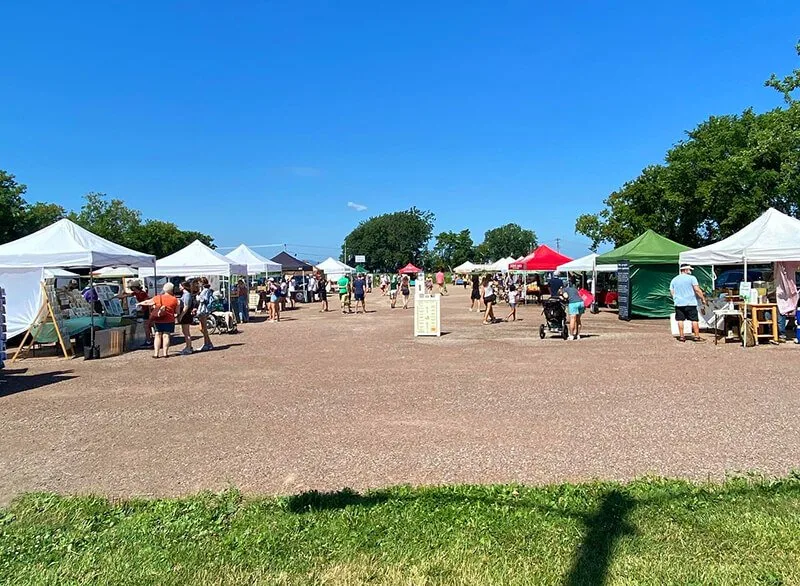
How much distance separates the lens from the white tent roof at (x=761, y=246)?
13.1 metres

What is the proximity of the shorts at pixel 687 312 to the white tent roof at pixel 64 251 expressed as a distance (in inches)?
501

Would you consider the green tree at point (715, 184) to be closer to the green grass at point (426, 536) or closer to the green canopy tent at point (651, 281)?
the green canopy tent at point (651, 281)

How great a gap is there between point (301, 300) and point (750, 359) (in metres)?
28.2

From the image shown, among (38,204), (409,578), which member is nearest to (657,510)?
(409,578)

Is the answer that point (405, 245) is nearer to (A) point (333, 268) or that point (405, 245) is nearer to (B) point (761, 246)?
(A) point (333, 268)

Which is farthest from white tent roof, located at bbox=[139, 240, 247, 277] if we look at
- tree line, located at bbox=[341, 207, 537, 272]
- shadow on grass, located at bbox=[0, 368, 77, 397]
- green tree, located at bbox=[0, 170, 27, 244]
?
tree line, located at bbox=[341, 207, 537, 272]

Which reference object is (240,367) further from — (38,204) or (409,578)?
(38,204)

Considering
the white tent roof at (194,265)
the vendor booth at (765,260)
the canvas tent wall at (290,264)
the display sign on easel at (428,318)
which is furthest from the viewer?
the canvas tent wall at (290,264)

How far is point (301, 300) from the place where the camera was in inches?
1427

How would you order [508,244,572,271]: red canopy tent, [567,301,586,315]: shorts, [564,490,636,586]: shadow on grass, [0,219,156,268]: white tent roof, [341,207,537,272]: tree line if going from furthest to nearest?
[341,207,537,272]: tree line, [508,244,572,271]: red canopy tent, [567,301,586,315]: shorts, [0,219,156,268]: white tent roof, [564,490,636,586]: shadow on grass

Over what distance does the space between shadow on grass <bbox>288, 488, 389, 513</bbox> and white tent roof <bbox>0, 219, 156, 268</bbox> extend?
35.5 feet

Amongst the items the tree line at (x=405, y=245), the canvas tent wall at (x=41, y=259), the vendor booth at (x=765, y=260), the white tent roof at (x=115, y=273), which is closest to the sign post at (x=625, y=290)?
the vendor booth at (x=765, y=260)

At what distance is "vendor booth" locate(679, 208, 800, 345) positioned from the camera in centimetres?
1279

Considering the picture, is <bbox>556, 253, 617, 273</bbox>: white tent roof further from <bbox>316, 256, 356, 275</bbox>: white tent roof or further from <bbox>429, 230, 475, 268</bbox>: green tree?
<bbox>429, 230, 475, 268</bbox>: green tree
